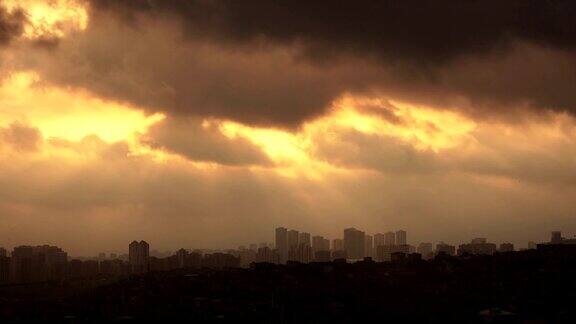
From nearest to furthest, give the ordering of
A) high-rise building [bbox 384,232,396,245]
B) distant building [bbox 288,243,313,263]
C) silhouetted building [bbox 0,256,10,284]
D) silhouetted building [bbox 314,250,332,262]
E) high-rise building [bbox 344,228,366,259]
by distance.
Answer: silhouetted building [bbox 0,256,10,284] < silhouetted building [bbox 314,250,332,262] < distant building [bbox 288,243,313,263] < high-rise building [bbox 344,228,366,259] < high-rise building [bbox 384,232,396,245]

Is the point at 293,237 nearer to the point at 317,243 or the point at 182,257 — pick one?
the point at 317,243

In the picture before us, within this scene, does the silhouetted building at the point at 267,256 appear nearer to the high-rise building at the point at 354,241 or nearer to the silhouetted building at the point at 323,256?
the silhouetted building at the point at 323,256

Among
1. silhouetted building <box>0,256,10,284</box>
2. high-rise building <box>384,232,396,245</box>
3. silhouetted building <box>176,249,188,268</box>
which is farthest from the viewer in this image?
high-rise building <box>384,232,396,245</box>

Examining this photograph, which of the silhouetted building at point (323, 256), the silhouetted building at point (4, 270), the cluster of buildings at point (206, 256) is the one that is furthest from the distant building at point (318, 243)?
the silhouetted building at point (4, 270)

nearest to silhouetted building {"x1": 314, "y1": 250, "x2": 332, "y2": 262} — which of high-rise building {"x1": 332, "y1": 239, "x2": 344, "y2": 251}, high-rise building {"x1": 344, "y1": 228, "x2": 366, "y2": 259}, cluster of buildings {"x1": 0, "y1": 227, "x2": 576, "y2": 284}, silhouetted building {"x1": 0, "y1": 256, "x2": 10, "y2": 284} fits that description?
cluster of buildings {"x1": 0, "y1": 227, "x2": 576, "y2": 284}

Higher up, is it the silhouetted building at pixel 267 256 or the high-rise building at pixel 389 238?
the high-rise building at pixel 389 238

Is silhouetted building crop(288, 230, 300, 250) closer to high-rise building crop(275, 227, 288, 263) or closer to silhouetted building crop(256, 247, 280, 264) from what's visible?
high-rise building crop(275, 227, 288, 263)

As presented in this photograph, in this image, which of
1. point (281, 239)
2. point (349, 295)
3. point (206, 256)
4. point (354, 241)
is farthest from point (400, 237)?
point (349, 295)

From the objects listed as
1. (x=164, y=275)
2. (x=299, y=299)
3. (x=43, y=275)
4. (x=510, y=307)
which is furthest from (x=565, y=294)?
(x=43, y=275)
